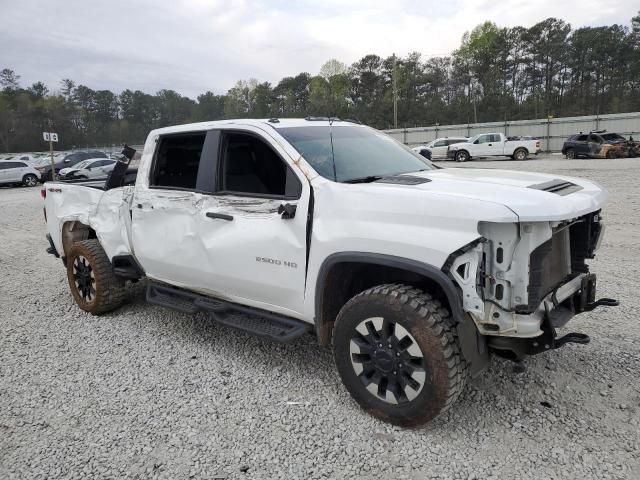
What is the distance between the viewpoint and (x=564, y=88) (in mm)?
63812

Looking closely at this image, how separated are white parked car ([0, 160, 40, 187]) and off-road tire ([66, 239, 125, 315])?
77.4 ft

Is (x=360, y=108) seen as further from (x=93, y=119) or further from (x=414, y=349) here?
(x=414, y=349)

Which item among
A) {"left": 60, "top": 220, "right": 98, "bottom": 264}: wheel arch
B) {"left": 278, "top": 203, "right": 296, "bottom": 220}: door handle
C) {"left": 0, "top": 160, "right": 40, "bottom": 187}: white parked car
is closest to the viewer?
{"left": 278, "top": 203, "right": 296, "bottom": 220}: door handle

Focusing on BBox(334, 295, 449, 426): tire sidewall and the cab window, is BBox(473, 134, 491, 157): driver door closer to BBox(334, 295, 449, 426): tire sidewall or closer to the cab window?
the cab window

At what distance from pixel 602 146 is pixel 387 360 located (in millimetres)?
25955

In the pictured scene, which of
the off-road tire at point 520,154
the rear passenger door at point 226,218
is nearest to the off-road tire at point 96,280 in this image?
the rear passenger door at point 226,218

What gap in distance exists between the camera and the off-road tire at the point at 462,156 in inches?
1110

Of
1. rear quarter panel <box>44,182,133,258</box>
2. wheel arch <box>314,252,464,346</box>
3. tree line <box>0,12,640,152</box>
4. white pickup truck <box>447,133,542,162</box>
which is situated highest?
tree line <box>0,12,640,152</box>

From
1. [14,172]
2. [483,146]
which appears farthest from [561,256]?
[14,172]

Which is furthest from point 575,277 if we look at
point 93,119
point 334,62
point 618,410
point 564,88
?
point 93,119

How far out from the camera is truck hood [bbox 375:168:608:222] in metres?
2.40

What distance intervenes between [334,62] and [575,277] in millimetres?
83999

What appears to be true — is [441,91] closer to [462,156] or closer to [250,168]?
[462,156]

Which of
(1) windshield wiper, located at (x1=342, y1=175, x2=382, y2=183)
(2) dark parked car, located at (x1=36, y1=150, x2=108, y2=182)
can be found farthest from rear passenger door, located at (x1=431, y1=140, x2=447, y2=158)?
(1) windshield wiper, located at (x1=342, y1=175, x2=382, y2=183)
